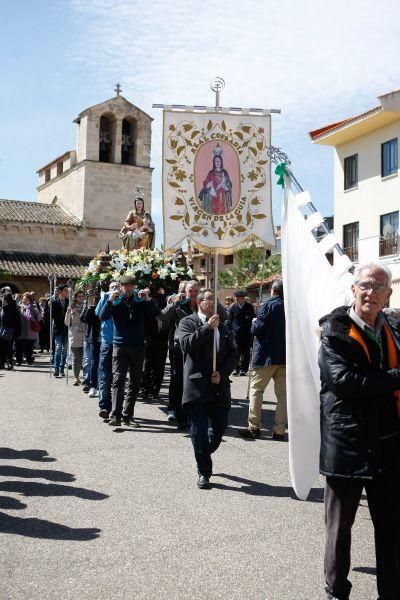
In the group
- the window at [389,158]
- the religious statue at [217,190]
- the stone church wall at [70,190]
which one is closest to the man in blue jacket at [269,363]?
the religious statue at [217,190]

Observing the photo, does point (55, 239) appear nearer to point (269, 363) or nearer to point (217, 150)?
point (269, 363)

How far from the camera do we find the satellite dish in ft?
97.5

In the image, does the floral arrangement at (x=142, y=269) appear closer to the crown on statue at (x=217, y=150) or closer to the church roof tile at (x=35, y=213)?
the crown on statue at (x=217, y=150)

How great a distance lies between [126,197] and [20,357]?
31.5m

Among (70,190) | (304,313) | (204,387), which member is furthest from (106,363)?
(70,190)

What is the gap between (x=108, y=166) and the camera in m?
49.4

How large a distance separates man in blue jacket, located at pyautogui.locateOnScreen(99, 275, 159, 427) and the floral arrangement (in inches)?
95.3

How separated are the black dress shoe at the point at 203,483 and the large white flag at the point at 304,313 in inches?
69.7

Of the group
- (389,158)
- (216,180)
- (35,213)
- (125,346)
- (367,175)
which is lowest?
(125,346)

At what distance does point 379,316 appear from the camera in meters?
4.00

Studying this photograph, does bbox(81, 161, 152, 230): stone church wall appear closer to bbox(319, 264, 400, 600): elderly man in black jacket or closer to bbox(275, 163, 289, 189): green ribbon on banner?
bbox(275, 163, 289, 189): green ribbon on banner

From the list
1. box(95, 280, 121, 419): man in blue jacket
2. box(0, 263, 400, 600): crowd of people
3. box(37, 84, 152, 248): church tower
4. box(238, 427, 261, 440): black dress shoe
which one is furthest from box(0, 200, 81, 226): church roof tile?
box(238, 427, 261, 440): black dress shoe

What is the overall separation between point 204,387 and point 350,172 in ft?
91.3

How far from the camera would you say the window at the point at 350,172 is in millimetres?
32438
